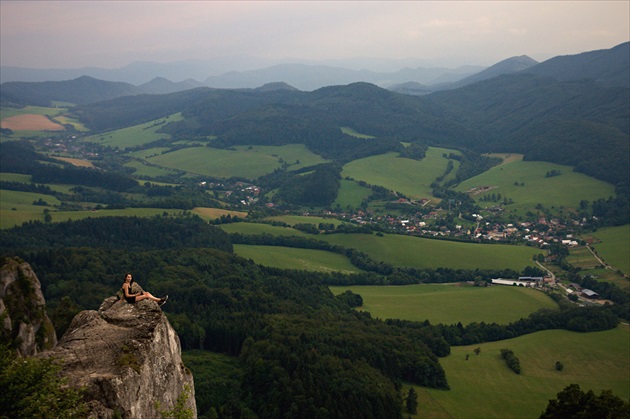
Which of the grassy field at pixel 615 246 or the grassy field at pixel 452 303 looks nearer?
the grassy field at pixel 452 303

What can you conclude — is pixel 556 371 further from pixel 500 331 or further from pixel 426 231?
pixel 426 231

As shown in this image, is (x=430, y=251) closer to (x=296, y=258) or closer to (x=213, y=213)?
(x=296, y=258)

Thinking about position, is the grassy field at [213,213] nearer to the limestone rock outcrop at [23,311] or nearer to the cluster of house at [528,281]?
the cluster of house at [528,281]

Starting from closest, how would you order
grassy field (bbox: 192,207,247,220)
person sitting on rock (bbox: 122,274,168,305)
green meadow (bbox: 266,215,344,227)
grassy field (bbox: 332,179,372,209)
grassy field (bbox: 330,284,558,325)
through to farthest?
person sitting on rock (bbox: 122,274,168,305) → grassy field (bbox: 330,284,558,325) → grassy field (bbox: 192,207,247,220) → green meadow (bbox: 266,215,344,227) → grassy field (bbox: 332,179,372,209)

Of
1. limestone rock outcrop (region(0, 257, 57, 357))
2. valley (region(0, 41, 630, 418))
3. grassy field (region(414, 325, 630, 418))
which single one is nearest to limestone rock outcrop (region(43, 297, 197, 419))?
limestone rock outcrop (region(0, 257, 57, 357))

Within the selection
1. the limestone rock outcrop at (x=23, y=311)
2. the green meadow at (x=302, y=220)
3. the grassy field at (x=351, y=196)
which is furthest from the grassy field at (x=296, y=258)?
the limestone rock outcrop at (x=23, y=311)

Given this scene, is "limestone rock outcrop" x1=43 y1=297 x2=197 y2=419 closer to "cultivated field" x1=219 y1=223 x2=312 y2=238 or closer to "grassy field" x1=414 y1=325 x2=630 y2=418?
"grassy field" x1=414 y1=325 x2=630 y2=418
